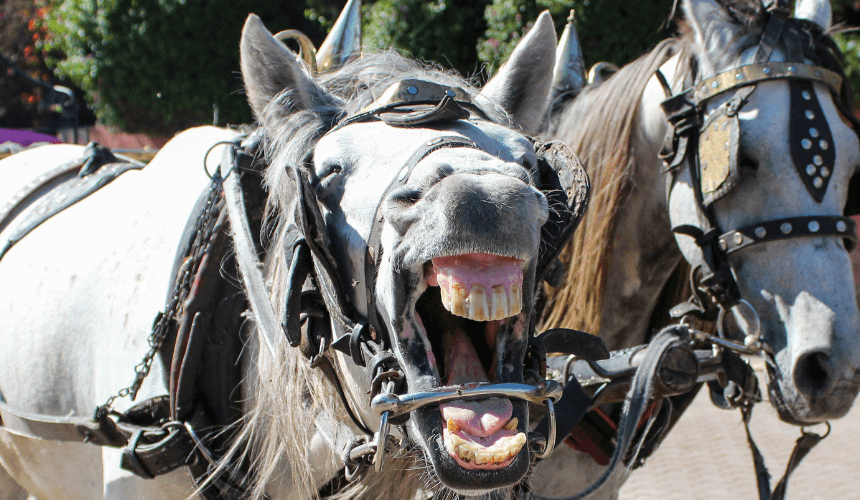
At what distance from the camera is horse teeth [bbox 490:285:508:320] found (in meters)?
0.99

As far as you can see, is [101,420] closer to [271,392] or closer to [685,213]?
[271,392]

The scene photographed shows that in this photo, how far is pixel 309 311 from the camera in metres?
1.27

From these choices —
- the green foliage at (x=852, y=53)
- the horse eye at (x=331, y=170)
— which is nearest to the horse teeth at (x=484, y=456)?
the horse eye at (x=331, y=170)

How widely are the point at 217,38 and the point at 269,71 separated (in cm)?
685

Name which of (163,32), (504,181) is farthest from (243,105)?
(504,181)

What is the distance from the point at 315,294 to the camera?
50.5 inches

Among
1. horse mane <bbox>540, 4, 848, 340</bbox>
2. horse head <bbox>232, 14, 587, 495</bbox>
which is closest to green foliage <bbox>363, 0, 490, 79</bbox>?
horse mane <bbox>540, 4, 848, 340</bbox>

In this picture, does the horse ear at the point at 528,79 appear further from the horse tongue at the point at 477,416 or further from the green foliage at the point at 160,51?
the green foliage at the point at 160,51

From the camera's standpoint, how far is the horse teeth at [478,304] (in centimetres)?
98

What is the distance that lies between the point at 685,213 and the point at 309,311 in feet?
4.06

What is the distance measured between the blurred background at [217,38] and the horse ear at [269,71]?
14.1 ft

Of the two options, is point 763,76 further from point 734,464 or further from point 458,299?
point 734,464

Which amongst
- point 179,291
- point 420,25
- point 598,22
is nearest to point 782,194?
point 179,291

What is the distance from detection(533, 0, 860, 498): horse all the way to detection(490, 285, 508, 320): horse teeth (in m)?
1.18
